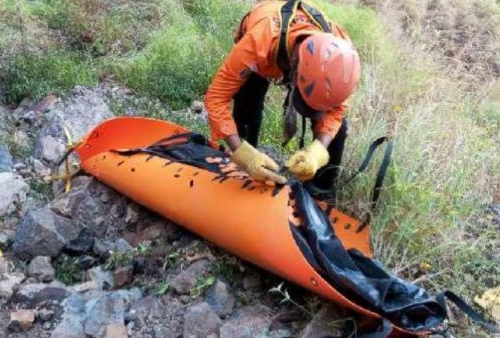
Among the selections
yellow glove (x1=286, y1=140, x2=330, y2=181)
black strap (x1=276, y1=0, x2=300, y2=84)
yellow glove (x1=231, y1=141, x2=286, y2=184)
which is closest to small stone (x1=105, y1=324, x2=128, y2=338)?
yellow glove (x1=231, y1=141, x2=286, y2=184)

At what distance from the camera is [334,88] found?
101 inches

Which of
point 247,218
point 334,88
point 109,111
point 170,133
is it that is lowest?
point 109,111

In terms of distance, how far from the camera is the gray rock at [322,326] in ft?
8.19

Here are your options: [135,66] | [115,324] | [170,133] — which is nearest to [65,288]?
[115,324]

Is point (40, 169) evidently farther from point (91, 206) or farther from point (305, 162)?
point (305, 162)

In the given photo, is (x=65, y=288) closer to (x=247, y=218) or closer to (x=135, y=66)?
(x=247, y=218)

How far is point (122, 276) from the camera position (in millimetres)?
2906

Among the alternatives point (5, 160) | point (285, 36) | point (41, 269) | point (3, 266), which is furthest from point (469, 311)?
point (5, 160)

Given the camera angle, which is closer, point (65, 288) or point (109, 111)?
point (65, 288)

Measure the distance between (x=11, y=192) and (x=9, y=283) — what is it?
0.75m

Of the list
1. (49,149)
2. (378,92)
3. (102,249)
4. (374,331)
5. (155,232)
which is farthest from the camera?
(378,92)

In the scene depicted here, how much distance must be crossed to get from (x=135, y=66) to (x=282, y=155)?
1.61m

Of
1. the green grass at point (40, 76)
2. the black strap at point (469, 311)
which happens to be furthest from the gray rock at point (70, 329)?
the green grass at point (40, 76)

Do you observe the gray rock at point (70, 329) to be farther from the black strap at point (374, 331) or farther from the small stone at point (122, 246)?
the black strap at point (374, 331)
